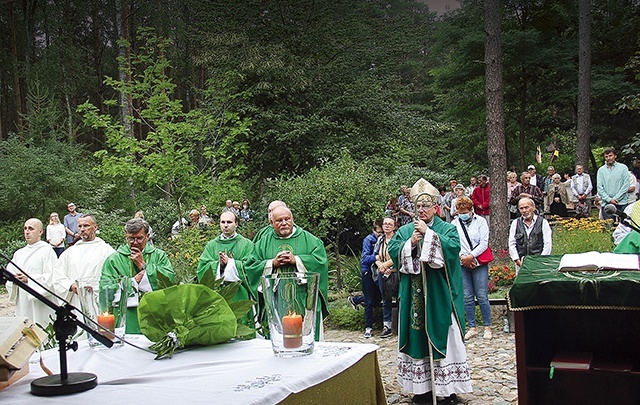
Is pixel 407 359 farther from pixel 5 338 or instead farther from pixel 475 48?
pixel 475 48

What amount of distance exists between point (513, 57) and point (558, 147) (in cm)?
1269

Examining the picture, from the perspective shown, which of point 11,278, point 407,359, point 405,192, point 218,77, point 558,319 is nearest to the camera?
point 11,278

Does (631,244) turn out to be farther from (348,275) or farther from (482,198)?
(482,198)

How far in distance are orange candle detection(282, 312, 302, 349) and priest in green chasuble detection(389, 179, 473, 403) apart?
345 centimetres

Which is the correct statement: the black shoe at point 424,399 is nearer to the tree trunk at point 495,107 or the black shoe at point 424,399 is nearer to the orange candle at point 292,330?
the orange candle at point 292,330

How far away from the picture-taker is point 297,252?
6.17m

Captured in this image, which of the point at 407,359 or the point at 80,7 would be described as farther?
the point at 80,7

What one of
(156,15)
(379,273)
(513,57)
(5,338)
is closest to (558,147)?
(513,57)

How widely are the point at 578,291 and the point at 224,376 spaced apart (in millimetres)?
1718

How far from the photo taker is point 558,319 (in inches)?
148

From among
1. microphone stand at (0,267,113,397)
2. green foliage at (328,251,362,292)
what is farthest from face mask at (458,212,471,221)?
microphone stand at (0,267,113,397)

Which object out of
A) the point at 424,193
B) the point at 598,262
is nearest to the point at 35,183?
the point at 424,193

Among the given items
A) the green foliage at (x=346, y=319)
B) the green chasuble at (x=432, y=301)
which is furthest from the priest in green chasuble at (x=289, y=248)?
the green foliage at (x=346, y=319)

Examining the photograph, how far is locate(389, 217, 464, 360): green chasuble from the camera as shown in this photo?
19.5 feet
